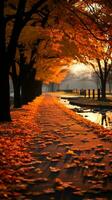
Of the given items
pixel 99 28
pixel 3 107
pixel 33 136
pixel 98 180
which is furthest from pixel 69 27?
Result: pixel 98 180

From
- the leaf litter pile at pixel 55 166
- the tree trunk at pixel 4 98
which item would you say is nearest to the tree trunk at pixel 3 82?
the tree trunk at pixel 4 98

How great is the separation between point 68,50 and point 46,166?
2038 cm

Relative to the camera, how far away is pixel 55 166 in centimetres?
827

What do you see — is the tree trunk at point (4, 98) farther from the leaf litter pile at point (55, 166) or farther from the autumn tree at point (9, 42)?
the leaf litter pile at point (55, 166)

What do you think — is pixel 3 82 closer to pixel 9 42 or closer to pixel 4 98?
pixel 4 98

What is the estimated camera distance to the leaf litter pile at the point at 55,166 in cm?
626

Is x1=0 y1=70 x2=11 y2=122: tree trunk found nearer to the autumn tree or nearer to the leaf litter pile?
the autumn tree

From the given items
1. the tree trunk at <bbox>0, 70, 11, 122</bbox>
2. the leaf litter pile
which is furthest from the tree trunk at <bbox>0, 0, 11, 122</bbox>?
the leaf litter pile

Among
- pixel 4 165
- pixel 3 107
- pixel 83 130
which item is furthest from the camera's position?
pixel 3 107

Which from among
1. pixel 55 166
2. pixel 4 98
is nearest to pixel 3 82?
pixel 4 98

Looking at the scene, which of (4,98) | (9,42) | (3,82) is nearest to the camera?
(9,42)

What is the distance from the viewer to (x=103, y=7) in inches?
705

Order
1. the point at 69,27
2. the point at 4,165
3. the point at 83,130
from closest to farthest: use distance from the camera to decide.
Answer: the point at 4,165
the point at 83,130
the point at 69,27

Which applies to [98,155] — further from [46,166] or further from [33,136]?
[33,136]
